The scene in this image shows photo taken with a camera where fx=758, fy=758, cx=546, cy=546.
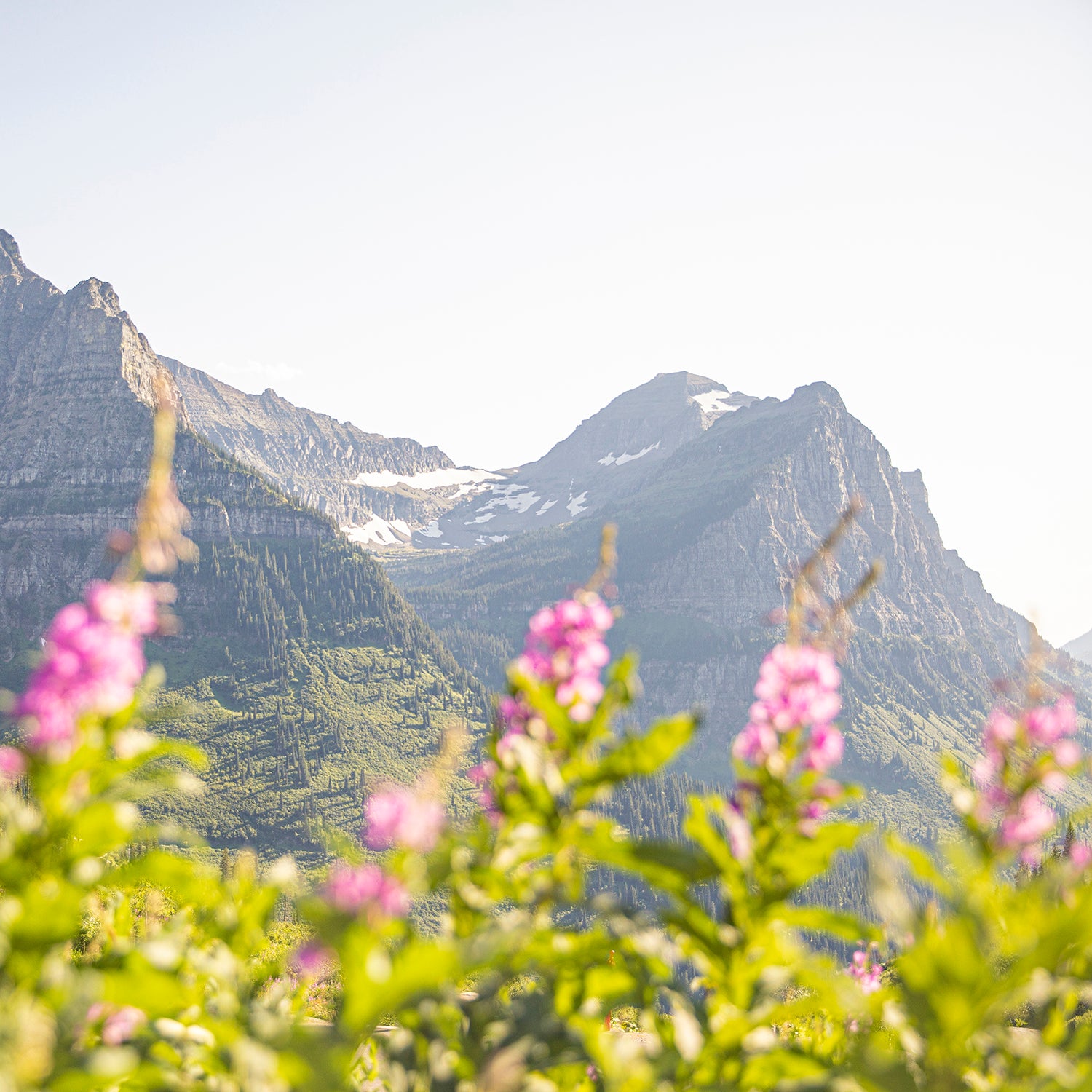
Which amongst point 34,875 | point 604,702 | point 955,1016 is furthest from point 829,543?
point 34,875

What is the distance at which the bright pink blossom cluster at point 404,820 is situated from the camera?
15.4 ft

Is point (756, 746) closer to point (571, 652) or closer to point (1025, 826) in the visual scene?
point (571, 652)

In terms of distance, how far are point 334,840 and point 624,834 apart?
1.92m

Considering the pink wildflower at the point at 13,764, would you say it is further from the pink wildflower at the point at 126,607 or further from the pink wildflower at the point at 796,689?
the pink wildflower at the point at 796,689

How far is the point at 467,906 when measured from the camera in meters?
5.05

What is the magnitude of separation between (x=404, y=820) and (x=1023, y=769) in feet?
14.8

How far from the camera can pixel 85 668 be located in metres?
4.57

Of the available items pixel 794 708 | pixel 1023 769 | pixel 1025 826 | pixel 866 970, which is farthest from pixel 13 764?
pixel 866 970

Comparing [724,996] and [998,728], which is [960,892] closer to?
[724,996]

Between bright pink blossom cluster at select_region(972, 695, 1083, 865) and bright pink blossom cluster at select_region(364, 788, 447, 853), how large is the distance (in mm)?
3955

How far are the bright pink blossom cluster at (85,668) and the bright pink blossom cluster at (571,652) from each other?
8.19 ft

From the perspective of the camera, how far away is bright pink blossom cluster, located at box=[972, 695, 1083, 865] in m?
5.45

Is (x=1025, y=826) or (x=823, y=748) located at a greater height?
(x=823, y=748)

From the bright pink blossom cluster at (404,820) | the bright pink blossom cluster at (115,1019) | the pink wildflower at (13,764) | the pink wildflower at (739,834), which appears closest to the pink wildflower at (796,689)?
the pink wildflower at (739,834)
